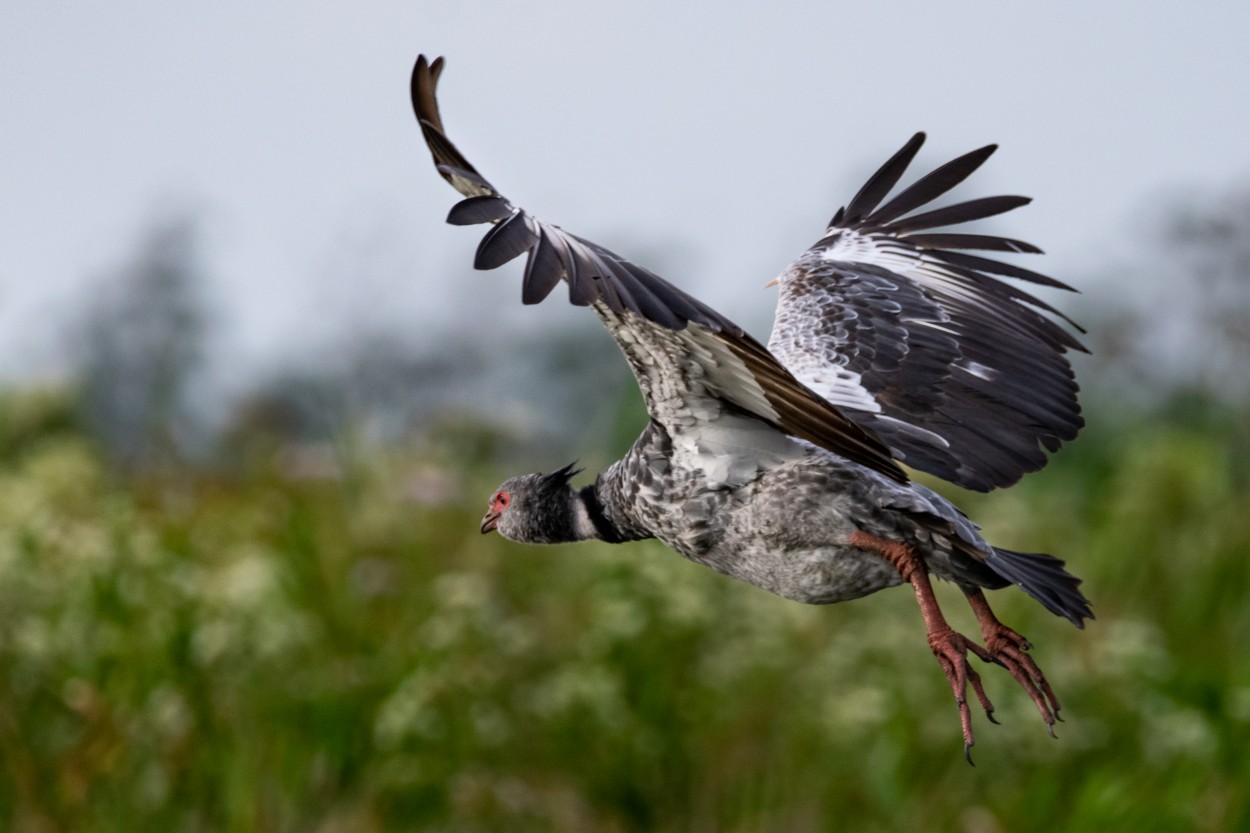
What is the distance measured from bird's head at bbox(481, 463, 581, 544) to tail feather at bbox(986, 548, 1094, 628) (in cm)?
88

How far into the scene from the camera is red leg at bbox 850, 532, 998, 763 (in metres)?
2.37

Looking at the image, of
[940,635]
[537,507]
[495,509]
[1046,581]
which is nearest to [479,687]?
[495,509]

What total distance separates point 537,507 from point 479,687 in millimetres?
2209

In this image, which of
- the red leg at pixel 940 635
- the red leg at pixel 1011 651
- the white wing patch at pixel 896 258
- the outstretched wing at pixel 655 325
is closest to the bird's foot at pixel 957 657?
the red leg at pixel 940 635

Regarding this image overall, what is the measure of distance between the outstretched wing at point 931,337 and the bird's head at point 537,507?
2.10 feet

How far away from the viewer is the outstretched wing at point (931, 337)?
3.35m

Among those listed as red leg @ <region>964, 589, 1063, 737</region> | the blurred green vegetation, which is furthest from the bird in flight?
the blurred green vegetation

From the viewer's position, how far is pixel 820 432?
2.50 metres

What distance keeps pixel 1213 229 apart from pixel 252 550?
6.46m

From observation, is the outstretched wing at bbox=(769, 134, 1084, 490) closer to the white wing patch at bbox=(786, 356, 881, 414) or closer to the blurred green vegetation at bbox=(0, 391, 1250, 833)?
the white wing patch at bbox=(786, 356, 881, 414)

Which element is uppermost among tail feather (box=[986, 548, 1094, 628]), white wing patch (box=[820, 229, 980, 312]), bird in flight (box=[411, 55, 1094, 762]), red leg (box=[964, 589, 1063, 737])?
white wing patch (box=[820, 229, 980, 312])

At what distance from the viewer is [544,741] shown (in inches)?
225

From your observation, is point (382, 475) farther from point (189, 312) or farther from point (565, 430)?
point (189, 312)

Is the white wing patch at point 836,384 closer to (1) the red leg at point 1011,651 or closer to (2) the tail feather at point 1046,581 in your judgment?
(2) the tail feather at point 1046,581
